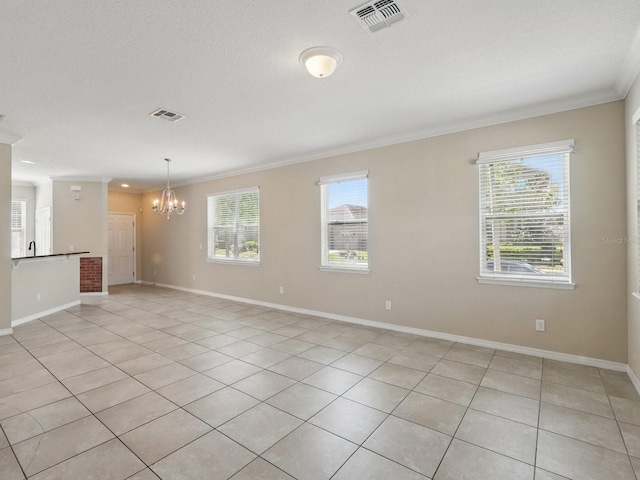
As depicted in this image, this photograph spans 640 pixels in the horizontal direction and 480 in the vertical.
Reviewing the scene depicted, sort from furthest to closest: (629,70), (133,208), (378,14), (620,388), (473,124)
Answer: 1. (133,208)
2. (473,124)
3. (620,388)
4. (629,70)
5. (378,14)

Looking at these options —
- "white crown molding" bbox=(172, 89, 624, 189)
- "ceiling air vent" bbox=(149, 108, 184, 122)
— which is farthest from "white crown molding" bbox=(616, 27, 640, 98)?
"ceiling air vent" bbox=(149, 108, 184, 122)

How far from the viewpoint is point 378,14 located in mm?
2049

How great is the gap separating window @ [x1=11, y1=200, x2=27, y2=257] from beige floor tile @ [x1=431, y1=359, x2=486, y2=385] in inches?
390

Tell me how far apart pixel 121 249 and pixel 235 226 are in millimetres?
4506

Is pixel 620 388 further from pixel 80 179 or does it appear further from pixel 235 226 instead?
pixel 80 179

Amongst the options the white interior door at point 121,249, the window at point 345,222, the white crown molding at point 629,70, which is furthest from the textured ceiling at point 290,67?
the white interior door at point 121,249

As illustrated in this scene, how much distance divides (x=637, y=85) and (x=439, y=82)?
5.30ft

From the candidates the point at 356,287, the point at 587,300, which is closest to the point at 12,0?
the point at 356,287

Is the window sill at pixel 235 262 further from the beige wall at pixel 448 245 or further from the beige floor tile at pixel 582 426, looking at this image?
the beige floor tile at pixel 582 426

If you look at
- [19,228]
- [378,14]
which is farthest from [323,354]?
[19,228]

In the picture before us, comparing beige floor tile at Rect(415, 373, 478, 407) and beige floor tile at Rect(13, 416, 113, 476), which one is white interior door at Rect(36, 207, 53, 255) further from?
Answer: beige floor tile at Rect(415, 373, 478, 407)

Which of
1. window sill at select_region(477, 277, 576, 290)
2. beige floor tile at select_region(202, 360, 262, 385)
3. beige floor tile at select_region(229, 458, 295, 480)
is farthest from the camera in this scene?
window sill at select_region(477, 277, 576, 290)

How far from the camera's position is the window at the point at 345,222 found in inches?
193

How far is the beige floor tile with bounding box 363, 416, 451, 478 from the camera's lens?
1.91 m
